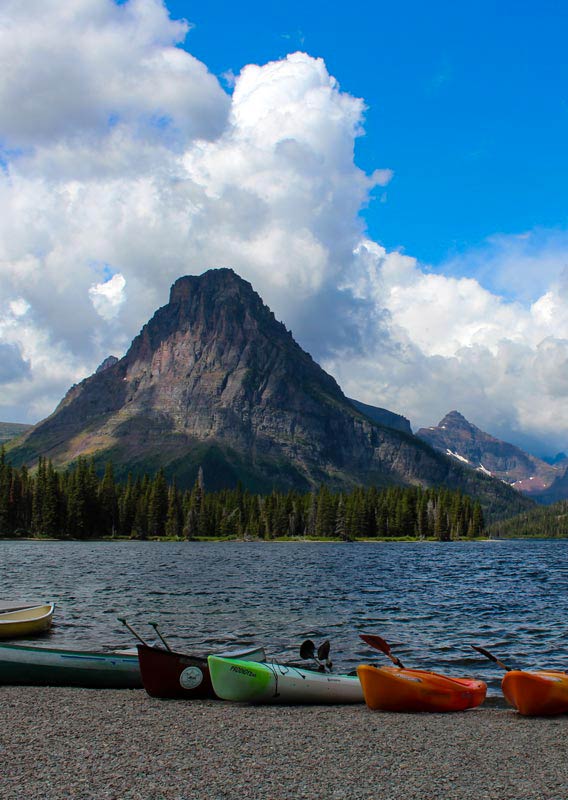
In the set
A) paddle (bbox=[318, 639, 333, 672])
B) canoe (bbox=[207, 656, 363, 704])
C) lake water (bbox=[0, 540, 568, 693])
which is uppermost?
paddle (bbox=[318, 639, 333, 672])

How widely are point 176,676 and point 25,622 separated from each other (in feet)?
45.5

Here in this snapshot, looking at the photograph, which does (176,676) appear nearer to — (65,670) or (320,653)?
(65,670)

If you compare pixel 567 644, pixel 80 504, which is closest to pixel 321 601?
pixel 567 644

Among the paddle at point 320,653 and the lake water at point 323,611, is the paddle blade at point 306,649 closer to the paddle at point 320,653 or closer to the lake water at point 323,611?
the paddle at point 320,653

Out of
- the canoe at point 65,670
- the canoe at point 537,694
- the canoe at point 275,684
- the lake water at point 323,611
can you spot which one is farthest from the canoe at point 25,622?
the canoe at point 537,694

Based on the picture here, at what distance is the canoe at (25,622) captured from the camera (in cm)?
3262

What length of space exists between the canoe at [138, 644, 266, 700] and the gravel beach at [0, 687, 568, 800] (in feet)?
1.62

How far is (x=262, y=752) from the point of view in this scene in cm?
1598

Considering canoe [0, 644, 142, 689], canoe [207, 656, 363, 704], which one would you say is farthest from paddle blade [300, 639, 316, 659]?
canoe [0, 644, 142, 689]

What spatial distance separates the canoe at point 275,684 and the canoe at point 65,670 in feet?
13.4

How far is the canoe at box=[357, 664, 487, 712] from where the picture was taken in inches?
858

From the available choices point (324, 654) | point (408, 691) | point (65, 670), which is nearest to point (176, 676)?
point (65, 670)

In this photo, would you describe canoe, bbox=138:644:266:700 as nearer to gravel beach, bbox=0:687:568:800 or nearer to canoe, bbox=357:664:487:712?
gravel beach, bbox=0:687:568:800

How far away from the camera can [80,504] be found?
190 metres
